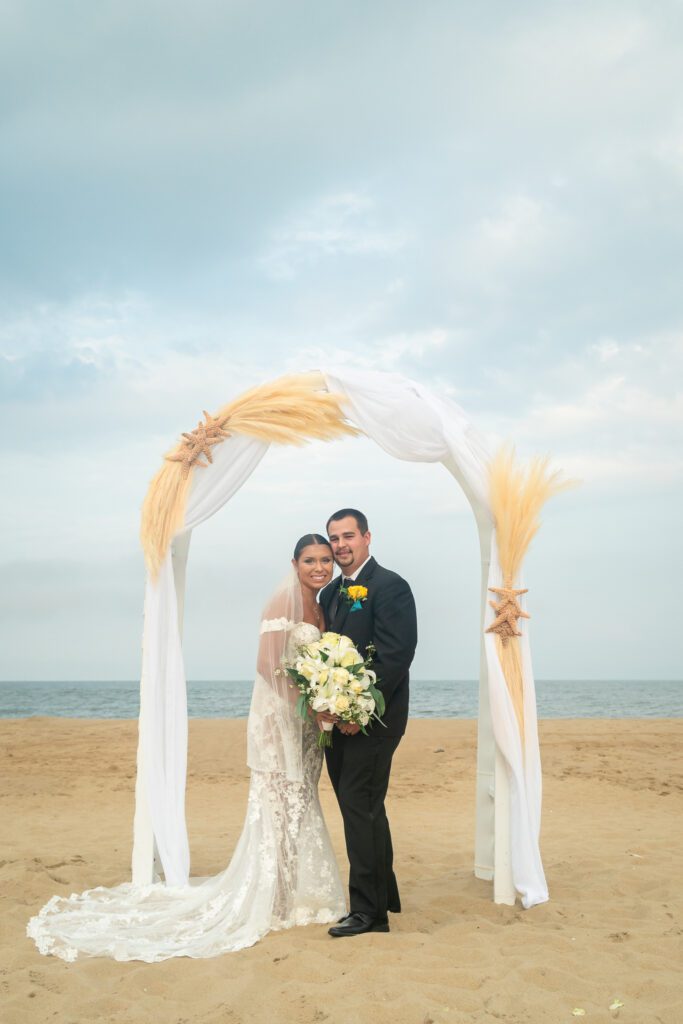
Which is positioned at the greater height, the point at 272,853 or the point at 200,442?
the point at 200,442

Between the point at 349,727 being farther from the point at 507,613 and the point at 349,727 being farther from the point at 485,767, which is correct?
the point at 485,767

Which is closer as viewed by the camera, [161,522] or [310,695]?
[310,695]

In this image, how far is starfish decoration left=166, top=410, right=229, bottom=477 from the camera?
534cm

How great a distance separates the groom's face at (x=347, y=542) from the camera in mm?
4617

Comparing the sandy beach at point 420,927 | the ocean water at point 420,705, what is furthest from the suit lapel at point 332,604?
the ocean water at point 420,705

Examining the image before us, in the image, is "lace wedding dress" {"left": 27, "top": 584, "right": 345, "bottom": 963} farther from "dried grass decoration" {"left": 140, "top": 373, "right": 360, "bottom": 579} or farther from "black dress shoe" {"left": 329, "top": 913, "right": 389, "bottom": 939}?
"dried grass decoration" {"left": 140, "top": 373, "right": 360, "bottom": 579}

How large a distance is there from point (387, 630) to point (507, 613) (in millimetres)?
957

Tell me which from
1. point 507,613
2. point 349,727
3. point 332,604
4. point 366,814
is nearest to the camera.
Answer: point 349,727

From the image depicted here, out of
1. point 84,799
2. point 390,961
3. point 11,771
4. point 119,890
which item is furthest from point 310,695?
point 11,771

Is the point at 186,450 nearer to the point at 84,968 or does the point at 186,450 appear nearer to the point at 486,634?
the point at 486,634

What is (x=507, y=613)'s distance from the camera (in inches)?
203

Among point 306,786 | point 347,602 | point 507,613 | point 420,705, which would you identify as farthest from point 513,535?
point 420,705

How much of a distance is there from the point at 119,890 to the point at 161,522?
2.32m

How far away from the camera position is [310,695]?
4348 millimetres
